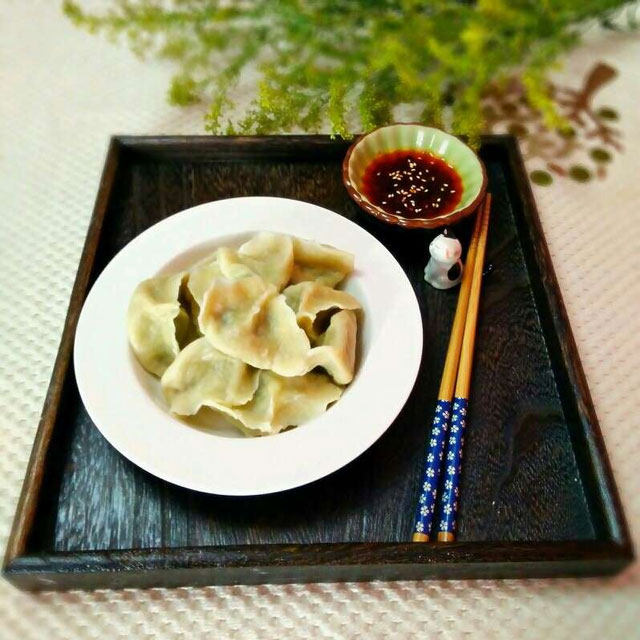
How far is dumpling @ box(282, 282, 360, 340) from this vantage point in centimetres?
116

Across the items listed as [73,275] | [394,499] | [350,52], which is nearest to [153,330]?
[73,275]

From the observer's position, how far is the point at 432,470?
3.51ft

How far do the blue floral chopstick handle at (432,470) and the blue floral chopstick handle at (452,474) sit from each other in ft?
0.04

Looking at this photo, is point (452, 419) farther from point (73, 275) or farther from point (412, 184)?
point (73, 275)

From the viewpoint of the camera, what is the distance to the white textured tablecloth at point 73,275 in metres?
0.99

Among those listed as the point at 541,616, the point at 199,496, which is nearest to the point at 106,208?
the point at 199,496

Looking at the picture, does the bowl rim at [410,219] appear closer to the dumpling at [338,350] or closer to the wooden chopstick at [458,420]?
the wooden chopstick at [458,420]

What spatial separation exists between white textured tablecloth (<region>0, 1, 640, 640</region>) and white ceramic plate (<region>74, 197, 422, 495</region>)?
203mm

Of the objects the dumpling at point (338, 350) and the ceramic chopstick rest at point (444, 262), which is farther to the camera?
the ceramic chopstick rest at point (444, 262)

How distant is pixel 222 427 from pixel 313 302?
0.28m

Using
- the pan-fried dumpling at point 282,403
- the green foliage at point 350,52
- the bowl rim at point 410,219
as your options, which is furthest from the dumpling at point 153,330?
the green foliage at point 350,52

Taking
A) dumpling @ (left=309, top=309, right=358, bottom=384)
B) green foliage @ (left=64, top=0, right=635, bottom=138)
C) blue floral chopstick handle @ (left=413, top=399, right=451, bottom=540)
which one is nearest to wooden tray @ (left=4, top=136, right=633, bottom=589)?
blue floral chopstick handle @ (left=413, top=399, right=451, bottom=540)

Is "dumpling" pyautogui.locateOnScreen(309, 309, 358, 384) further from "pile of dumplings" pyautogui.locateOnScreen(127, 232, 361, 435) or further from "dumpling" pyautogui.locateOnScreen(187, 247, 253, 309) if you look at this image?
"dumpling" pyautogui.locateOnScreen(187, 247, 253, 309)

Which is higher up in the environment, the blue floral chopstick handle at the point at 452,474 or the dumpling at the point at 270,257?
the dumpling at the point at 270,257
